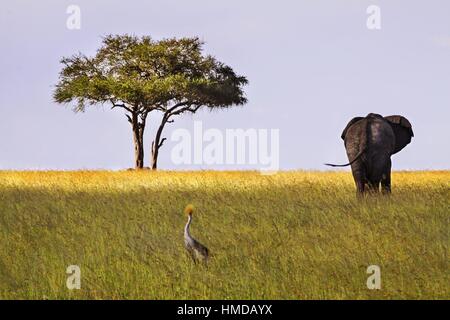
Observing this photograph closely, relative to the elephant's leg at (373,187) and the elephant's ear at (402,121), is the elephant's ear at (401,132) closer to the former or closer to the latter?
the elephant's ear at (402,121)

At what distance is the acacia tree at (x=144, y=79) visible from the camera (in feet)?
114

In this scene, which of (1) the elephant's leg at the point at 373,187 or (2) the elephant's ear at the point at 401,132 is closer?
(1) the elephant's leg at the point at 373,187

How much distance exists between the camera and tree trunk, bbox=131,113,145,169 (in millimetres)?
35156

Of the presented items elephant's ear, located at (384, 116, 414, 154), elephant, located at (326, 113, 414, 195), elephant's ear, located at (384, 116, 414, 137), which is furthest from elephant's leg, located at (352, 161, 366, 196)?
elephant's ear, located at (384, 116, 414, 137)

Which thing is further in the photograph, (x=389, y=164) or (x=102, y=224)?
(x=389, y=164)

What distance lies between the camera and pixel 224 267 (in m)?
7.99

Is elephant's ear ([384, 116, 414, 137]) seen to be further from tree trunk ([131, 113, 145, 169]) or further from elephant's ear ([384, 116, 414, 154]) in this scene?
tree trunk ([131, 113, 145, 169])

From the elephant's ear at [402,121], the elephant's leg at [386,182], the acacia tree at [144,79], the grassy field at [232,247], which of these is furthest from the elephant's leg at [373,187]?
the acacia tree at [144,79]

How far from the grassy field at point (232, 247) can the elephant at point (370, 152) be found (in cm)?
89

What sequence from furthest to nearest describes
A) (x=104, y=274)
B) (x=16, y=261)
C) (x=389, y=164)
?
(x=389, y=164), (x=16, y=261), (x=104, y=274)

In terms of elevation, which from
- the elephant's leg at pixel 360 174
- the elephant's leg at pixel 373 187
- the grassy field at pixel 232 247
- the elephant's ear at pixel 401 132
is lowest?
the grassy field at pixel 232 247

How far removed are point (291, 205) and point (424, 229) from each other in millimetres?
3242
